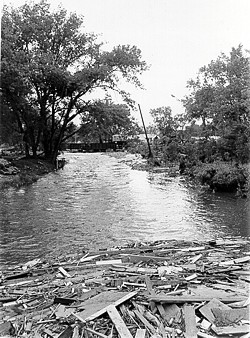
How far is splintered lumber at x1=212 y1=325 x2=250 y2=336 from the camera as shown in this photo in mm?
2086

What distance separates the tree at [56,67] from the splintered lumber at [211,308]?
14865mm

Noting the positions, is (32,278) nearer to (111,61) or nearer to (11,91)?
(11,91)

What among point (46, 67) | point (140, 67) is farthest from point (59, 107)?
point (140, 67)

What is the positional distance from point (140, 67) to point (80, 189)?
924cm

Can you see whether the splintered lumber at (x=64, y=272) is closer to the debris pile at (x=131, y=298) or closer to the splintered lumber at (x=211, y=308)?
the debris pile at (x=131, y=298)

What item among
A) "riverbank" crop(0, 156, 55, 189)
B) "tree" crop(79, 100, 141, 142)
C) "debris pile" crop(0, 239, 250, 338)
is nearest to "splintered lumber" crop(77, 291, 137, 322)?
"debris pile" crop(0, 239, 250, 338)

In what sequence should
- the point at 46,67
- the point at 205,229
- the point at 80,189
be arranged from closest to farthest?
the point at 205,229, the point at 80,189, the point at 46,67

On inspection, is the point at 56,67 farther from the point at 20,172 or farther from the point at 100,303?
the point at 100,303

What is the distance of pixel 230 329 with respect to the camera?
2.12 metres

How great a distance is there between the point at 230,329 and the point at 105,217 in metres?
5.57

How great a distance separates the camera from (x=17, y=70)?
1391 cm

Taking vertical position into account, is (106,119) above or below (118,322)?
above

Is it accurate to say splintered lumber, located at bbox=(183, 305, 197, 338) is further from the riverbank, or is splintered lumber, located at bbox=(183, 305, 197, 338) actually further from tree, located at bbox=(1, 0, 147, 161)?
tree, located at bbox=(1, 0, 147, 161)

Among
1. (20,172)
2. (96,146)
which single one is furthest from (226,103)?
(96,146)
